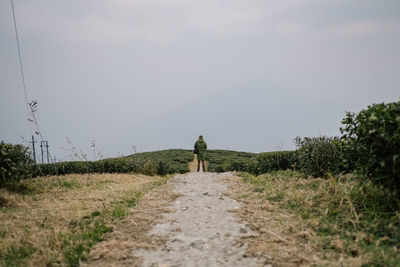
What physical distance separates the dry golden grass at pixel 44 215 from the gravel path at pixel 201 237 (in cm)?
132

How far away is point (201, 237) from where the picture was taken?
13.2 ft

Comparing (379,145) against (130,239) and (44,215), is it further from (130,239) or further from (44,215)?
(44,215)

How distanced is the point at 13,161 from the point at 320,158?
9.31m

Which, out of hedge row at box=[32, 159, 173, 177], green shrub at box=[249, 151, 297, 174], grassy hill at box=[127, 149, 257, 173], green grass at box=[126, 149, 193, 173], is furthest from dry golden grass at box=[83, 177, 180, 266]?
grassy hill at box=[127, 149, 257, 173]

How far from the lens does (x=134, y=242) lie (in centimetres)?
384

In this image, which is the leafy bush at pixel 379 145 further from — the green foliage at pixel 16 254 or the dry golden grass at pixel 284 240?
the green foliage at pixel 16 254

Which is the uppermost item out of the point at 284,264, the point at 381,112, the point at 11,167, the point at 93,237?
the point at 381,112

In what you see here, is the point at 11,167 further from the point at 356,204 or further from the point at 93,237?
the point at 356,204

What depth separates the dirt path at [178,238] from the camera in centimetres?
338

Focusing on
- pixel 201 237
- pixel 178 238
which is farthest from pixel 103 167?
pixel 201 237

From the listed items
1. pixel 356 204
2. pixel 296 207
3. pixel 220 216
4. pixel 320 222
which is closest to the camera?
pixel 320 222

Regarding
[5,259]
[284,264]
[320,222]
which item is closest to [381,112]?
[320,222]

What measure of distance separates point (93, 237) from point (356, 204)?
4.28m

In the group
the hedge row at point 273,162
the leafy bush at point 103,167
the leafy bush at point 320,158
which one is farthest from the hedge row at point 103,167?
the leafy bush at point 320,158
